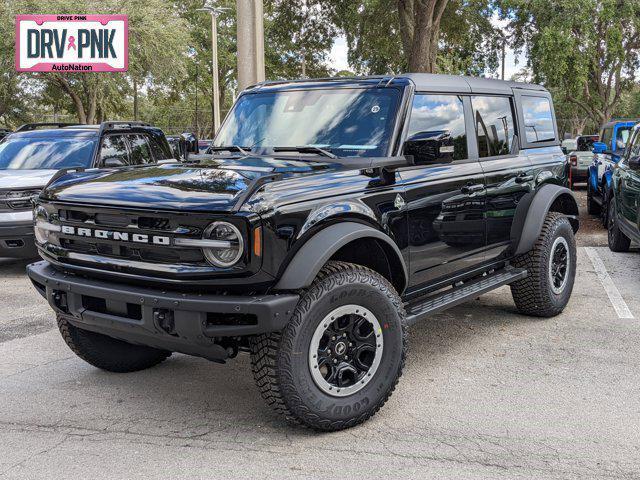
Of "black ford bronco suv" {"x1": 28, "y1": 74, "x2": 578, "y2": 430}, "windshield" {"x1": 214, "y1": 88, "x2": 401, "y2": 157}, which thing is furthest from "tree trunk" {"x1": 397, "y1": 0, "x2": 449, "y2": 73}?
"windshield" {"x1": 214, "y1": 88, "x2": 401, "y2": 157}

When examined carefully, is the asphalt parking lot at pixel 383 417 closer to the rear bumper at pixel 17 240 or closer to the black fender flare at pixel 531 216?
the black fender flare at pixel 531 216

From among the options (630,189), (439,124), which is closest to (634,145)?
(630,189)

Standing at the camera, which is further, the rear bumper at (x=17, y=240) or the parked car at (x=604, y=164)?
the parked car at (x=604, y=164)

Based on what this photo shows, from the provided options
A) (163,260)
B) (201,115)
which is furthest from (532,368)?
(201,115)

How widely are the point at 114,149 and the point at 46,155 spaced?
85 cm

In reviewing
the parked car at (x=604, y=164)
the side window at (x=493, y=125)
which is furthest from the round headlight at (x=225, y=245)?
the parked car at (x=604, y=164)

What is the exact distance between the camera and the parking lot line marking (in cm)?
676

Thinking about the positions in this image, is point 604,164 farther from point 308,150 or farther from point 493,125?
point 308,150

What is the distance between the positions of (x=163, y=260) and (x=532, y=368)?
273cm

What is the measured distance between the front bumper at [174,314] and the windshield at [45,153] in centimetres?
571

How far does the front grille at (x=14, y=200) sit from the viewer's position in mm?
8688

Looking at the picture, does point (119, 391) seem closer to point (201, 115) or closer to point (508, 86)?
point (508, 86)

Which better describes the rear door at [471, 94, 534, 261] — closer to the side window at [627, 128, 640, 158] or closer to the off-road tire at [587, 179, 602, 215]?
the side window at [627, 128, 640, 158]

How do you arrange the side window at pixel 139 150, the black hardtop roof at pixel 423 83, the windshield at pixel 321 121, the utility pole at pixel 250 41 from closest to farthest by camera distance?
the windshield at pixel 321 121 < the black hardtop roof at pixel 423 83 < the side window at pixel 139 150 < the utility pole at pixel 250 41
